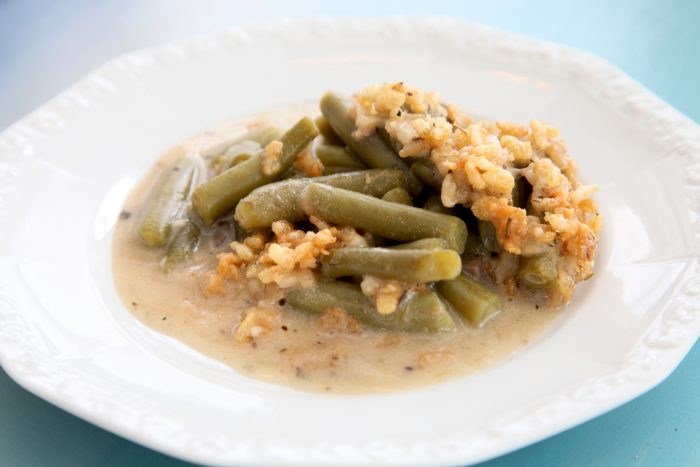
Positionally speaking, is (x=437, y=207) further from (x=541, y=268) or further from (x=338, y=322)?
(x=338, y=322)

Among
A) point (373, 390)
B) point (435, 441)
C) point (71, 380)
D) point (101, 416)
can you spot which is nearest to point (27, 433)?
point (71, 380)

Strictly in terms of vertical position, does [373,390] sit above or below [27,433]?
above

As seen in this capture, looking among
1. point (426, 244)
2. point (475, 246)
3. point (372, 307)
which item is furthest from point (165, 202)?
point (475, 246)

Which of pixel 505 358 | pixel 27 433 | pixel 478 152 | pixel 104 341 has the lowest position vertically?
pixel 27 433

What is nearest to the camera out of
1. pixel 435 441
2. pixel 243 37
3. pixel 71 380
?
pixel 435 441

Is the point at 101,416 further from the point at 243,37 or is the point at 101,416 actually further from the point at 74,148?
the point at 243,37

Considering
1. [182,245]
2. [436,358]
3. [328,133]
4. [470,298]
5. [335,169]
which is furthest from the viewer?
[328,133]

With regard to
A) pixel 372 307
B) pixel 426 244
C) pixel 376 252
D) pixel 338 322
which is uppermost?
pixel 426 244
